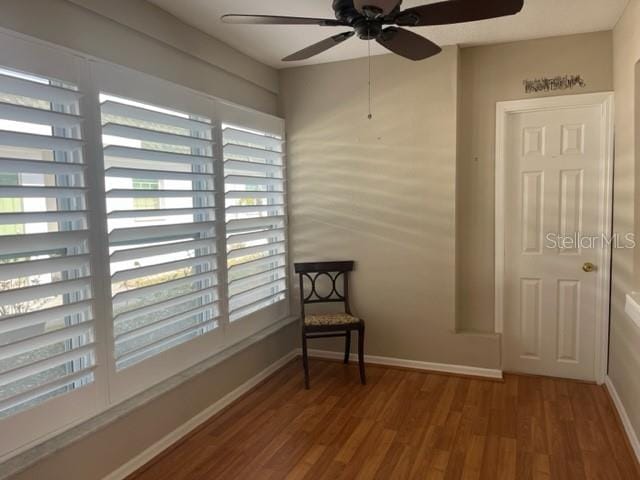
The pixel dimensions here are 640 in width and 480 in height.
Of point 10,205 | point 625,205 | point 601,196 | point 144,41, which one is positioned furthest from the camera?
point 601,196

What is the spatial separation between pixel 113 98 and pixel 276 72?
1953mm

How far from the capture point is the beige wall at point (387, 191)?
145 inches

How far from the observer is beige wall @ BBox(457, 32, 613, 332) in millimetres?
3391

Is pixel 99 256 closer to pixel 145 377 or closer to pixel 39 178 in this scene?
pixel 39 178

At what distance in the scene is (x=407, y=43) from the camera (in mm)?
2361

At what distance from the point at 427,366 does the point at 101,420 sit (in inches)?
99.1

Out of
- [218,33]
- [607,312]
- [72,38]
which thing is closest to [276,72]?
[218,33]

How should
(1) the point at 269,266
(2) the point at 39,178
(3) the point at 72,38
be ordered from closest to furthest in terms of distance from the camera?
(2) the point at 39,178
(3) the point at 72,38
(1) the point at 269,266

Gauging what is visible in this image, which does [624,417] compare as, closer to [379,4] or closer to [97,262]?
[379,4]

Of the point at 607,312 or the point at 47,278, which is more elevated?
the point at 47,278

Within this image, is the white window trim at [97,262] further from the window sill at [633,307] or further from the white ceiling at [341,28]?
the window sill at [633,307]

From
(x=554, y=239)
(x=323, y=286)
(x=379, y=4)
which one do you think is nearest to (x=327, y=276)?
(x=323, y=286)

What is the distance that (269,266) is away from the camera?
4020 mm

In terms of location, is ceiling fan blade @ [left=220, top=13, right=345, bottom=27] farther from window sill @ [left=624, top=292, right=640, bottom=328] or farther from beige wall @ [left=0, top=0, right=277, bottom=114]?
window sill @ [left=624, top=292, right=640, bottom=328]
